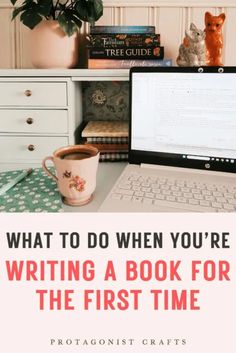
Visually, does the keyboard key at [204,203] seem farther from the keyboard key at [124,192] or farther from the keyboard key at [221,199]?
the keyboard key at [124,192]

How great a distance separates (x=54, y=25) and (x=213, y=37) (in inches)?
17.5

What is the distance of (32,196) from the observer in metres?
0.80

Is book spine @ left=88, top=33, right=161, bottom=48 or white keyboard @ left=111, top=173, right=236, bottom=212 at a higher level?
book spine @ left=88, top=33, right=161, bottom=48

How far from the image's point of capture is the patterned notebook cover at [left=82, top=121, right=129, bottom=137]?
1.07m

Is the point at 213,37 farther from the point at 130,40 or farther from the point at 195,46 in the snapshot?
the point at 130,40

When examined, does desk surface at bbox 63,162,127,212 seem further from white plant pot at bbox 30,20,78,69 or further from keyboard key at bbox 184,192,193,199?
white plant pot at bbox 30,20,78,69

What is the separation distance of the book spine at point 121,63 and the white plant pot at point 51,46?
0.08 m

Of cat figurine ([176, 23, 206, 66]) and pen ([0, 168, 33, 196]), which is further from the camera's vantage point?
cat figurine ([176, 23, 206, 66])

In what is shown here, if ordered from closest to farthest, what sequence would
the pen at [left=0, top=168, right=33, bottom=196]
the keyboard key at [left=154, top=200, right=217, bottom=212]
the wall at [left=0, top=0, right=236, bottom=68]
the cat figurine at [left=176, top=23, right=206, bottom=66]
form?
1. the keyboard key at [left=154, top=200, right=217, bottom=212]
2. the pen at [left=0, top=168, right=33, bottom=196]
3. the cat figurine at [left=176, top=23, right=206, bottom=66]
4. the wall at [left=0, top=0, right=236, bottom=68]

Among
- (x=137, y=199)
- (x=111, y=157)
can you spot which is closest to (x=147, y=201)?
(x=137, y=199)

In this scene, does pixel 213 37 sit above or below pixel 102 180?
above

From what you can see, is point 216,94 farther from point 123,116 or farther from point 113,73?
point 123,116

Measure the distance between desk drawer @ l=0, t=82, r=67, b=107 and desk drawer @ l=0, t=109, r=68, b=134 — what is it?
0.08ft

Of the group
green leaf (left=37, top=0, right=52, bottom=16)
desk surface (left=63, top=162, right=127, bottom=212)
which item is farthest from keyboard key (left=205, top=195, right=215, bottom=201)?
green leaf (left=37, top=0, right=52, bottom=16)
